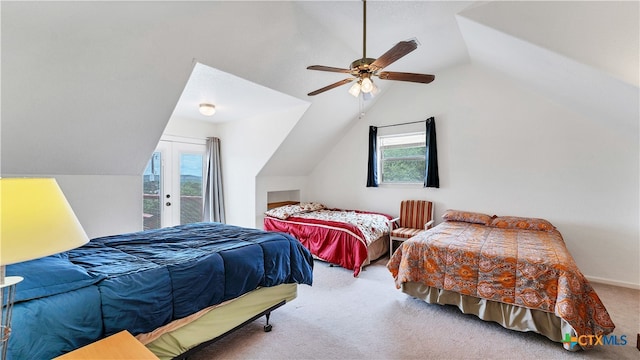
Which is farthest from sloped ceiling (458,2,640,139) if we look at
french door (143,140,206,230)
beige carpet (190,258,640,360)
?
french door (143,140,206,230)

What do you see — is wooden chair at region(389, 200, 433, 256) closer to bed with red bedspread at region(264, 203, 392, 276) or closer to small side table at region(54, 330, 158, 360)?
bed with red bedspread at region(264, 203, 392, 276)

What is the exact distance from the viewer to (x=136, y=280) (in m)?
1.51

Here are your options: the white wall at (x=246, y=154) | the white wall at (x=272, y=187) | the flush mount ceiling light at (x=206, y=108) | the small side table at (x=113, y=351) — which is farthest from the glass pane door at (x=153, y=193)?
the small side table at (x=113, y=351)

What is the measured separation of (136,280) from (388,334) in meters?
1.90

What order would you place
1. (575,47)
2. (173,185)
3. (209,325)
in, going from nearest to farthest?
(209,325)
(575,47)
(173,185)

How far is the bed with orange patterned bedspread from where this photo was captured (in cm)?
196

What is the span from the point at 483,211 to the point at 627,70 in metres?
2.41

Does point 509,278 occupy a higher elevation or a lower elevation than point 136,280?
lower

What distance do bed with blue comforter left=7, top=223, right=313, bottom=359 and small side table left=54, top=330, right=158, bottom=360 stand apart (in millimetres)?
203

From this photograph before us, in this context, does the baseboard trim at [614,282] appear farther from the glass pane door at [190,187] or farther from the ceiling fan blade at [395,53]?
the glass pane door at [190,187]

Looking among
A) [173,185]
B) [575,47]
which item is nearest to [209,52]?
[173,185]

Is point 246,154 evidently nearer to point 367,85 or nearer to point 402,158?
point 402,158

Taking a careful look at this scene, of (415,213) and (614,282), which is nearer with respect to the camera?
(614,282)

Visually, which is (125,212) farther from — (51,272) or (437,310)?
(437,310)
